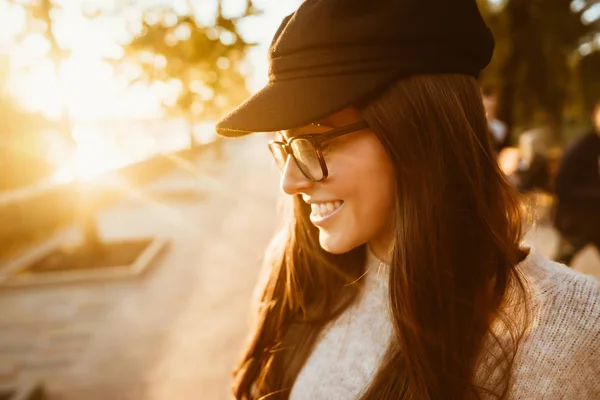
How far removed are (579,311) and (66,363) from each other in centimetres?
474

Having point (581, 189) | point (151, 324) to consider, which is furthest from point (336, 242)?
point (151, 324)

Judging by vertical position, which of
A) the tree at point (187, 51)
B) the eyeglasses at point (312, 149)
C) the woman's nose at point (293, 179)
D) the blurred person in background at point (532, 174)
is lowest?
the blurred person in background at point (532, 174)

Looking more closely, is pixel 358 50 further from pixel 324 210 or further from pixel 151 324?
pixel 151 324

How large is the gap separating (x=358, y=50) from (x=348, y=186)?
0.34 m

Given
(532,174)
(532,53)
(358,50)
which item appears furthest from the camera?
(532,53)

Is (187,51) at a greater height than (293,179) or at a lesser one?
greater

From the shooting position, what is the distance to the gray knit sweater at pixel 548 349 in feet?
3.59

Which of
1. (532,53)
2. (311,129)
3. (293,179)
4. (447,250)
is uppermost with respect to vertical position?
(311,129)

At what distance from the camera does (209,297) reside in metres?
5.98

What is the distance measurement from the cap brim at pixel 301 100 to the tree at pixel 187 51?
150 centimetres

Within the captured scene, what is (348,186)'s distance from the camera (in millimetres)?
1186

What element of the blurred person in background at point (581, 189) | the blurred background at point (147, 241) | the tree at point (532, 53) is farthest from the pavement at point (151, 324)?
the tree at point (532, 53)

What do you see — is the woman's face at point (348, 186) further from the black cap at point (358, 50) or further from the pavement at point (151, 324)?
the pavement at point (151, 324)

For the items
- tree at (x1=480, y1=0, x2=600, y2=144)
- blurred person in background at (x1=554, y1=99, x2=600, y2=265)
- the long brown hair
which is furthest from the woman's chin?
tree at (x1=480, y1=0, x2=600, y2=144)
